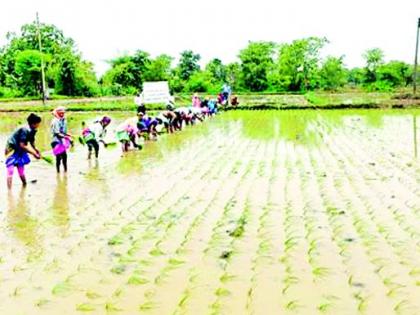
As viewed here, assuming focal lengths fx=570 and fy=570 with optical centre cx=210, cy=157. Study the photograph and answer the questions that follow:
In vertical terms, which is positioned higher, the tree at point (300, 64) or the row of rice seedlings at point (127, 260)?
the tree at point (300, 64)

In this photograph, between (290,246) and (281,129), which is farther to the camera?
(281,129)

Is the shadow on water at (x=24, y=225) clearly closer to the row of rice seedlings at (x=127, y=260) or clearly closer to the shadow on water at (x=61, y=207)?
the shadow on water at (x=61, y=207)

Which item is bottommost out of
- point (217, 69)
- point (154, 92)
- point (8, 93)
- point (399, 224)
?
point (399, 224)

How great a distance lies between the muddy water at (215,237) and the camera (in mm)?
4129

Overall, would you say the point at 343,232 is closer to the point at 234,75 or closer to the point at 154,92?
the point at 154,92

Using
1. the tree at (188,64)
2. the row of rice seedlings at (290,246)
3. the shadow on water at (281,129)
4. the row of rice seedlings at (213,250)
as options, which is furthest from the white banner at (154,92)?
the tree at (188,64)

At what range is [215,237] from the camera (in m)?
5.78

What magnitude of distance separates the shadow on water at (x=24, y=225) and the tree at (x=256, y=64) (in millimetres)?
46012

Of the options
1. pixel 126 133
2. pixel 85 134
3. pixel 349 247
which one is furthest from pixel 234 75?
pixel 349 247

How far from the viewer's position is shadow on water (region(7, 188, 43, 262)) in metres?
5.46

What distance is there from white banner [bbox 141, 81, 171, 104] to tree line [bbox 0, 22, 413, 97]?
712 inches

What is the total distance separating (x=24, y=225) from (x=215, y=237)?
2.26m

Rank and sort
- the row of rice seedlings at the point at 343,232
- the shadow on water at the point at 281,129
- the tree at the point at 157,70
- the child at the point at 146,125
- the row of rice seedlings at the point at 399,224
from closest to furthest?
the row of rice seedlings at the point at 343,232
the row of rice seedlings at the point at 399,224
the child at the point at 146,125
the shadow on water at the point at 281,129
the tree at the point at 157,70

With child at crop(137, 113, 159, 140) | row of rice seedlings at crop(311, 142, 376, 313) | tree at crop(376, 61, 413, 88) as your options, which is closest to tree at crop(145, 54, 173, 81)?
tree at crop(376, 61, 413, 88)
